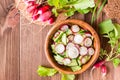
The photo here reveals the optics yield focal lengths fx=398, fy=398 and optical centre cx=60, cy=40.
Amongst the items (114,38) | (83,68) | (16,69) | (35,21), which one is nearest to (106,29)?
(114,38)

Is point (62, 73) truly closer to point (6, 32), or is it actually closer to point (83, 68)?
point (83, 68)

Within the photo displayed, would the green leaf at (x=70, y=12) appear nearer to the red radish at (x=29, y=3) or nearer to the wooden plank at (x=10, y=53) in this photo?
the red radish at (x=29, y=3)

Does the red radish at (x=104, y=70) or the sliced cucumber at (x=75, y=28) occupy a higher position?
the sliced cucumber at (x=75, y=28)

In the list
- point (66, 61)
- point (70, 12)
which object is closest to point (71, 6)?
point (70, 12)

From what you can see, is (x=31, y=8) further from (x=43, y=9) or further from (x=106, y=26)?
(x=106, y=26)

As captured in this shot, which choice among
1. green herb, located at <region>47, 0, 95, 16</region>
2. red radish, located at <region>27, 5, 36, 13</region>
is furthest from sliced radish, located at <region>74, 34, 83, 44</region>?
red radish, located at <region>27, 5, 36, 13</region>

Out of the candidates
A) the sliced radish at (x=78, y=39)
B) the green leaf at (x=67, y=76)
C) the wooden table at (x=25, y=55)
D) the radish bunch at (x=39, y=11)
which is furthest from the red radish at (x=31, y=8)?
the green leaf at (x=67, y=76)
